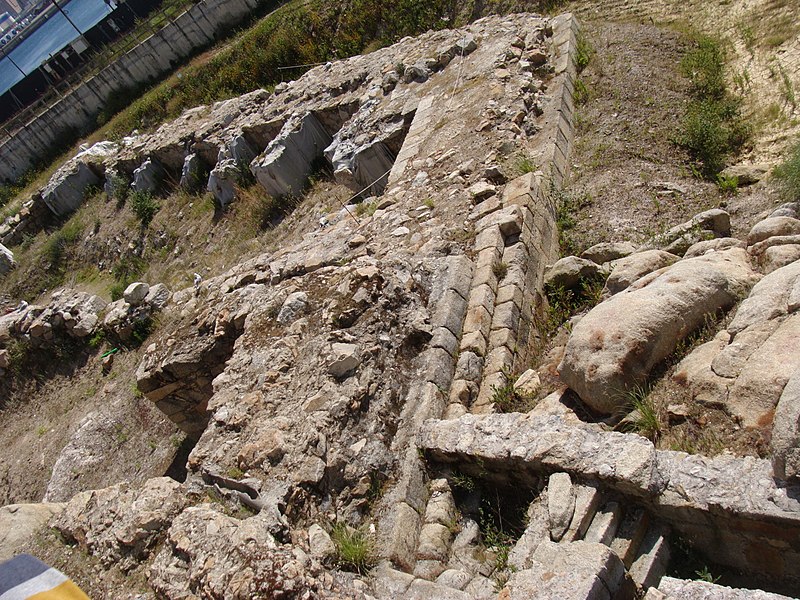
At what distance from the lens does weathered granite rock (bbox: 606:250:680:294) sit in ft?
14.9

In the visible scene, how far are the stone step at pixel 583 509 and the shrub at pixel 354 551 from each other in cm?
121

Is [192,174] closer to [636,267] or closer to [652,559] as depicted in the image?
[636,267]

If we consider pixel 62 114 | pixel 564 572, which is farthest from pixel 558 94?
pixel 62 114

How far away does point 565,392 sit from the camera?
4012 mm

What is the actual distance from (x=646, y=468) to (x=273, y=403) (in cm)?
280

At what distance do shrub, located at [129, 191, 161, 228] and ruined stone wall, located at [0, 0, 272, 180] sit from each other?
1030 cm

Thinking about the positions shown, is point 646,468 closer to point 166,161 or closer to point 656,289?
point 656,289

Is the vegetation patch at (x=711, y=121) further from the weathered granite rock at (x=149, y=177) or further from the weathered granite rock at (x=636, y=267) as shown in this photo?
the weathered granite rock at (x=149, y=177)

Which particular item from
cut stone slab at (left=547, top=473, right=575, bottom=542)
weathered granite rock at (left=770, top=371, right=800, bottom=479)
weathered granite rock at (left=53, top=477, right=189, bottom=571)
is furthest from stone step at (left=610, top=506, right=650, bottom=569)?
weathered granite rock at (left=53, top=477, right=189, bottom=571)

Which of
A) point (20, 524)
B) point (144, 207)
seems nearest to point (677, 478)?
point (20, 524)

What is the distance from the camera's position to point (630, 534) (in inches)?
116

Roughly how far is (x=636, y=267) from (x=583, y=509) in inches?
89.6

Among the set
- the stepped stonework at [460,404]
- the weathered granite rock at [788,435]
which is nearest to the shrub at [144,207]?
the stepped stonework at [460,404]

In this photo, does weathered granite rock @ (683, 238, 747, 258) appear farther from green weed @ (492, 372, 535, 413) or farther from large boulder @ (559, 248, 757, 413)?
green weed @ (492, 372, 535, 413)
